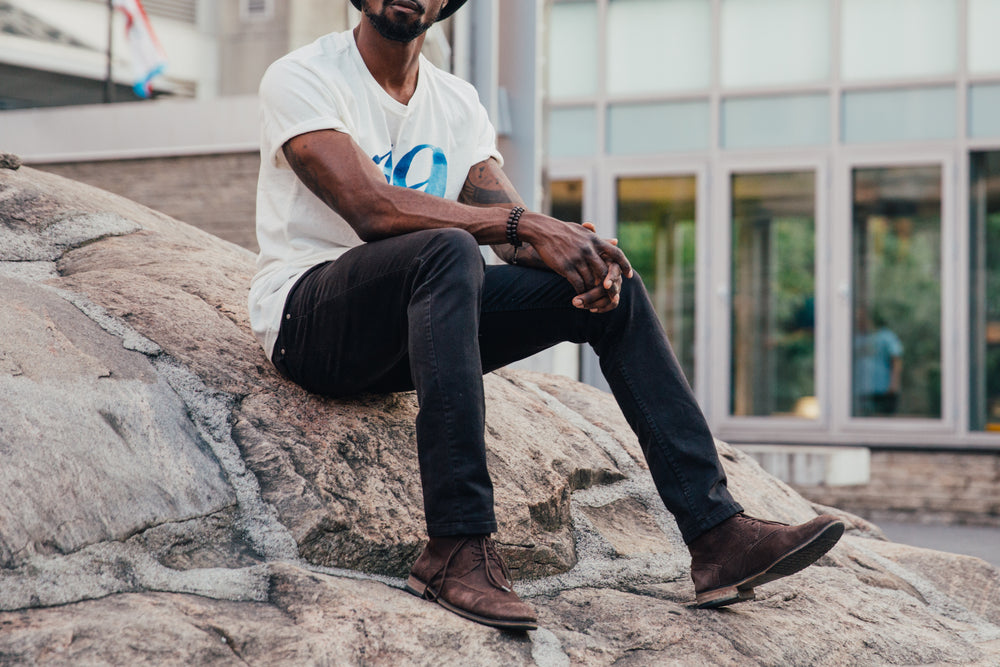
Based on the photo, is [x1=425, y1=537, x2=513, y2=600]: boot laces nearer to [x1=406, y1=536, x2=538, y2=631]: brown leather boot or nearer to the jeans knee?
[x1=406, y1=536, x2=538, y2=631]: brown leather boot

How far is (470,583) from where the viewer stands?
197 centimetres

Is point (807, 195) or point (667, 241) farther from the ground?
point (807, 195)

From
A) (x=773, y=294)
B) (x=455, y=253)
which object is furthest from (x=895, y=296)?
(x=455, y=253)

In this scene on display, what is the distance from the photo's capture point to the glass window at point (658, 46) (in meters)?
10.5

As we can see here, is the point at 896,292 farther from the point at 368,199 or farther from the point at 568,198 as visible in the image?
the point at 368,199

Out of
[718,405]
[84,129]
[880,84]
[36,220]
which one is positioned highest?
[880,84]

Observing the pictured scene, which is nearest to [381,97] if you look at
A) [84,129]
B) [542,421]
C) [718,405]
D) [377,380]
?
[377,380]

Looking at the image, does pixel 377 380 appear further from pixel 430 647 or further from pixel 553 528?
pixel 430 647

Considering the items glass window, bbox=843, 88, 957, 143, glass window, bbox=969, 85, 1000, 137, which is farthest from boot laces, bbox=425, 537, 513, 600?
glass window, bbox=969, 85, 1000, 137

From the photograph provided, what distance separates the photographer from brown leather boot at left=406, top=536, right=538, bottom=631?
1934 mm

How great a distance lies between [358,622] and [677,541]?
109 cm

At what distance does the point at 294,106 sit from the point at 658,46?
8.65 meters

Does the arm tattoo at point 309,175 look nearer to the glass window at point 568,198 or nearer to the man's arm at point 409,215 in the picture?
the man's arm at point 409,215

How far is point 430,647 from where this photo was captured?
184 centimetres
